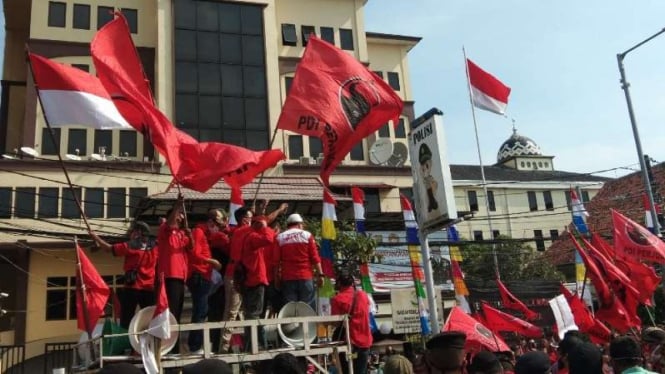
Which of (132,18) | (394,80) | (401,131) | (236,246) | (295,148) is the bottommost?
(236,246)

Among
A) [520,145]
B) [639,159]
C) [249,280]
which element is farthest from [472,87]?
[520,145]

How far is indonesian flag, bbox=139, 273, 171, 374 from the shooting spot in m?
6.52

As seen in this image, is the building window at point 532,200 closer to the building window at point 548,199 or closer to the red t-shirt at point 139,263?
the building window at point 548,199

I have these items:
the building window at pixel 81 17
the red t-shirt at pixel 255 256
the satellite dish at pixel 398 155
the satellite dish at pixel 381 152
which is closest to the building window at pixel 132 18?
the building window at pixel 81 17

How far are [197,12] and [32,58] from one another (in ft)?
83.5

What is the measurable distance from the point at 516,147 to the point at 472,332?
230 feet

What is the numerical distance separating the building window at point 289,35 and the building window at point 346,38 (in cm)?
256

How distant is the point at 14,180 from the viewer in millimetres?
26969

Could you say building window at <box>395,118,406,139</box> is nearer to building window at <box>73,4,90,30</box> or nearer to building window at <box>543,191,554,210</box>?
building window at <box>73,4,90,30</box>

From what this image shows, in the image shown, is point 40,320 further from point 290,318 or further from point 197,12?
point 290,318

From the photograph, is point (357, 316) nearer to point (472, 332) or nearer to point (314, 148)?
point (472, 332)

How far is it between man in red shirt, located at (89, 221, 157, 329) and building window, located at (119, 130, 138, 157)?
73.8 feet

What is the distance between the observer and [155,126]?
24.5 feet

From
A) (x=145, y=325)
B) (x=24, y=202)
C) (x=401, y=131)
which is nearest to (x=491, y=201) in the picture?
(x=401, y=131)
